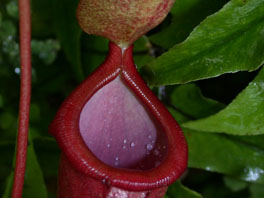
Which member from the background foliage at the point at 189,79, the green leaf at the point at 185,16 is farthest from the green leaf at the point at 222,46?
the green leaf at the point at 185,16

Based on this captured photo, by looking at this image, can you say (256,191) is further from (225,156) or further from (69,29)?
(69,29)

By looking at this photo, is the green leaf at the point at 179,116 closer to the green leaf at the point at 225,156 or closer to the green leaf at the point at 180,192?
the green leaf at the point at 225,156

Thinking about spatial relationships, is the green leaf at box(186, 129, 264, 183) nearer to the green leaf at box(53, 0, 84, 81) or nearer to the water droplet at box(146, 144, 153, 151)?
the water droplet at box(146, 144, 153, 151)

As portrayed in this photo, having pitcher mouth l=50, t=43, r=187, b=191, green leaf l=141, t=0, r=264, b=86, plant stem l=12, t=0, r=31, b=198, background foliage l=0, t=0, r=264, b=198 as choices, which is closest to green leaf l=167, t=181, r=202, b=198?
background foliage l=0, t=0, r=264, b=198

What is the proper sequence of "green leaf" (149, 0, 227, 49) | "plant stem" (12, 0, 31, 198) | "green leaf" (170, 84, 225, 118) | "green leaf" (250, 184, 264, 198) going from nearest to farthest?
"plant stem" (12, 0, 31, 198)
"green leaf" (149, 0, 227, 49)
"green leaf" (170, 84, 225, 118)
"green leaf" (250, 184, 264, 198)

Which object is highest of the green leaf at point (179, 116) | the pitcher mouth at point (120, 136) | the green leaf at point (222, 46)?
the green leaf at point (222, 46)

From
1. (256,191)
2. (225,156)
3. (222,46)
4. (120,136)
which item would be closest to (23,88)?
(120,136)
